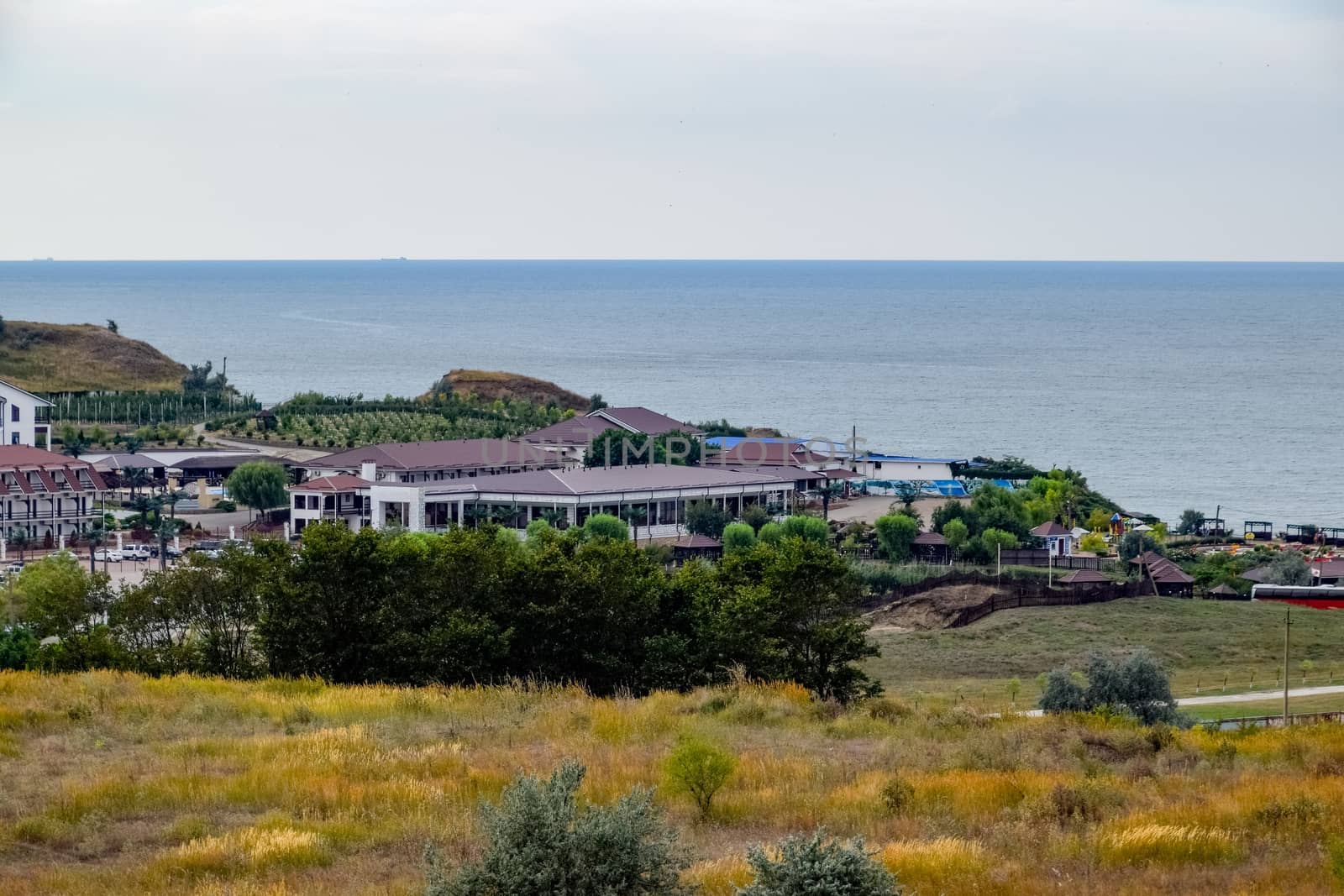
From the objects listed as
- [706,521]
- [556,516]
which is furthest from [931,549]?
[556,516]

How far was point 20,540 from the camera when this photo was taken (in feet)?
174

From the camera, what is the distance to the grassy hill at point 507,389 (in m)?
106

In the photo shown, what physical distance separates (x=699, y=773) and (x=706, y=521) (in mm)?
45268

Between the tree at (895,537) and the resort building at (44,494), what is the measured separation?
87.4ft

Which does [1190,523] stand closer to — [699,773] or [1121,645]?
[1121,645]

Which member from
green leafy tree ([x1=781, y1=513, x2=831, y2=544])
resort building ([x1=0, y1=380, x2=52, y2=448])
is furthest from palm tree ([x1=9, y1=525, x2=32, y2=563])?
green leafy tree ([x1=781, y1=513, x2=831, y2=544])

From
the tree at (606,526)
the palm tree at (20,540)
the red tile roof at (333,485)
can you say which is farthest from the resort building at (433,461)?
the palm tree at (20,540)

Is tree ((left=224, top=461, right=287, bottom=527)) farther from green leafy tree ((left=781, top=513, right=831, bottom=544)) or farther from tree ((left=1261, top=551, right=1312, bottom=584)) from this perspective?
tree ((left=1261, top=551, right=1312, bottom=584))

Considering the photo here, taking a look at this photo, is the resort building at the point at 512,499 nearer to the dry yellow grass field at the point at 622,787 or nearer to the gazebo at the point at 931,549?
the gazebo at the point at 931,549

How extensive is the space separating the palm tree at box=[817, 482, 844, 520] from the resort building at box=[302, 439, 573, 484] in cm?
1083

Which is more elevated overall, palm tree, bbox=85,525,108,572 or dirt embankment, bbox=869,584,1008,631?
palm tree, bbox=85,525,108,572

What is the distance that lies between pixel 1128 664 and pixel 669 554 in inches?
1117

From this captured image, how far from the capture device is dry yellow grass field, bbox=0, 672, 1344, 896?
11.3 m

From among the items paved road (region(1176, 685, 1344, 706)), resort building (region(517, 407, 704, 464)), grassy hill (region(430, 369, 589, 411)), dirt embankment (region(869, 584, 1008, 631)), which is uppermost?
→ grassy hill (region(430, 369, 589, 411))
